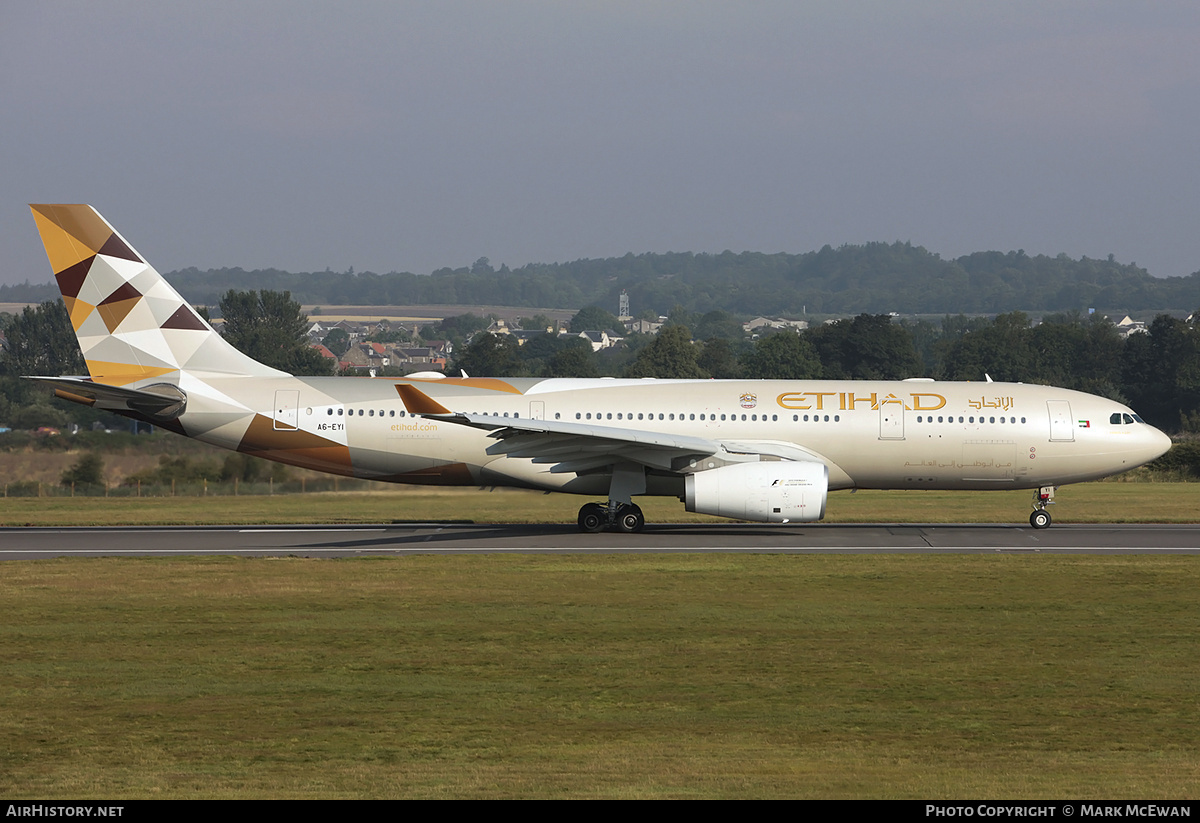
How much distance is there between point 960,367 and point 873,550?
73042mm

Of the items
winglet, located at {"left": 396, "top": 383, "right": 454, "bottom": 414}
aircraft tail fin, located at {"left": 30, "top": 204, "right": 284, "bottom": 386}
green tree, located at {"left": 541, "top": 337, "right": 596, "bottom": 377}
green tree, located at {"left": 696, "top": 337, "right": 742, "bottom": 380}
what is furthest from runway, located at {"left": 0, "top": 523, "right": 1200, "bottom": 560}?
green tree, located at {"left": 696, "top": 337, "right": 742, "bottom": 380}

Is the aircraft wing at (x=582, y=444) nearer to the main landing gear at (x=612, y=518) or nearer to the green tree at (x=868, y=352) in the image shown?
the main landing gear at (x=612, y=518)

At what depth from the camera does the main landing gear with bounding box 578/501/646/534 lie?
29.3m

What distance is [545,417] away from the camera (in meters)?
30.1

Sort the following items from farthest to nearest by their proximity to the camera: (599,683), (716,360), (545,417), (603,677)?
(716,360) → (545,417) → (603,677) → (599,683)

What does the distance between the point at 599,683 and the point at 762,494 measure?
13.9 metres

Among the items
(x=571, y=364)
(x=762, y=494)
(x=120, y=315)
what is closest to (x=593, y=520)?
(x=762, y=494)

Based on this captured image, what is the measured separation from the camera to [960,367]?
95.6 meters

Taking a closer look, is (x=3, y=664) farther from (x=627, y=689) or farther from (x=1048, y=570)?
(x=1048, y=570)

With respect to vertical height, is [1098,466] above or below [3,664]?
above

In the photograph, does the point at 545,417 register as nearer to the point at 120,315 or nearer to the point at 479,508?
the point at 479,508

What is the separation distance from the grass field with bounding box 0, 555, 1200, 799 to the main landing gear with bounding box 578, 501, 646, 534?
6.64 m

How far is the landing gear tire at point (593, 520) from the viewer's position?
2950 centimetres
